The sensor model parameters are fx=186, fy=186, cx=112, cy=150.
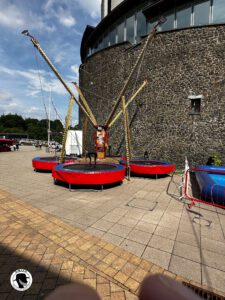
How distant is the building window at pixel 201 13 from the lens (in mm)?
15669

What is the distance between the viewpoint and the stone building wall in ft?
49.0

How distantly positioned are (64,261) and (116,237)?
1.42m

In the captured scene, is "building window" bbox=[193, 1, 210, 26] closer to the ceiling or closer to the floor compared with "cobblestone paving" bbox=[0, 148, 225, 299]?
closer to the ceiling

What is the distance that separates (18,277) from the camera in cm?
264

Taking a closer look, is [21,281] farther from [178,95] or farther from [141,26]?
[141,26]

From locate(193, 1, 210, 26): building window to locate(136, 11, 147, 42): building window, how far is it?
5.05 meters

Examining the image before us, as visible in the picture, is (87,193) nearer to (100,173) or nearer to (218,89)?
(100,173)

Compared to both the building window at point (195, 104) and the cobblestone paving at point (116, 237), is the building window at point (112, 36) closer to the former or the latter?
the building window at point (195, 104)

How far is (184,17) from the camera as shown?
16891 millimetres

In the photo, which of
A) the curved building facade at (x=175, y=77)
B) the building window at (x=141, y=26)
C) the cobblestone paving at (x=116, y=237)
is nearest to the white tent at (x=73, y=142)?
the curved building facade at (x=175, y=77)

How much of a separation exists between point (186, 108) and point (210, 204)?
11.0 meters

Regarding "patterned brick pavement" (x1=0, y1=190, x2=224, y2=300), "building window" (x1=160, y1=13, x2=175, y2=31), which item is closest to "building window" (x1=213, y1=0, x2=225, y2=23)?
"building window" (x1=160, y1=13, x2=175, y2=31)

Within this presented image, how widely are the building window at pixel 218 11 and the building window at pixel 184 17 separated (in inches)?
78.0

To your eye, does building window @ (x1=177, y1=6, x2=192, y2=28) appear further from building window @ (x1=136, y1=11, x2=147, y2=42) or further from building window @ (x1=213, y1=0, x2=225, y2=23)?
building window @ (x1=136, y1=11, x2=147, y2=42)
